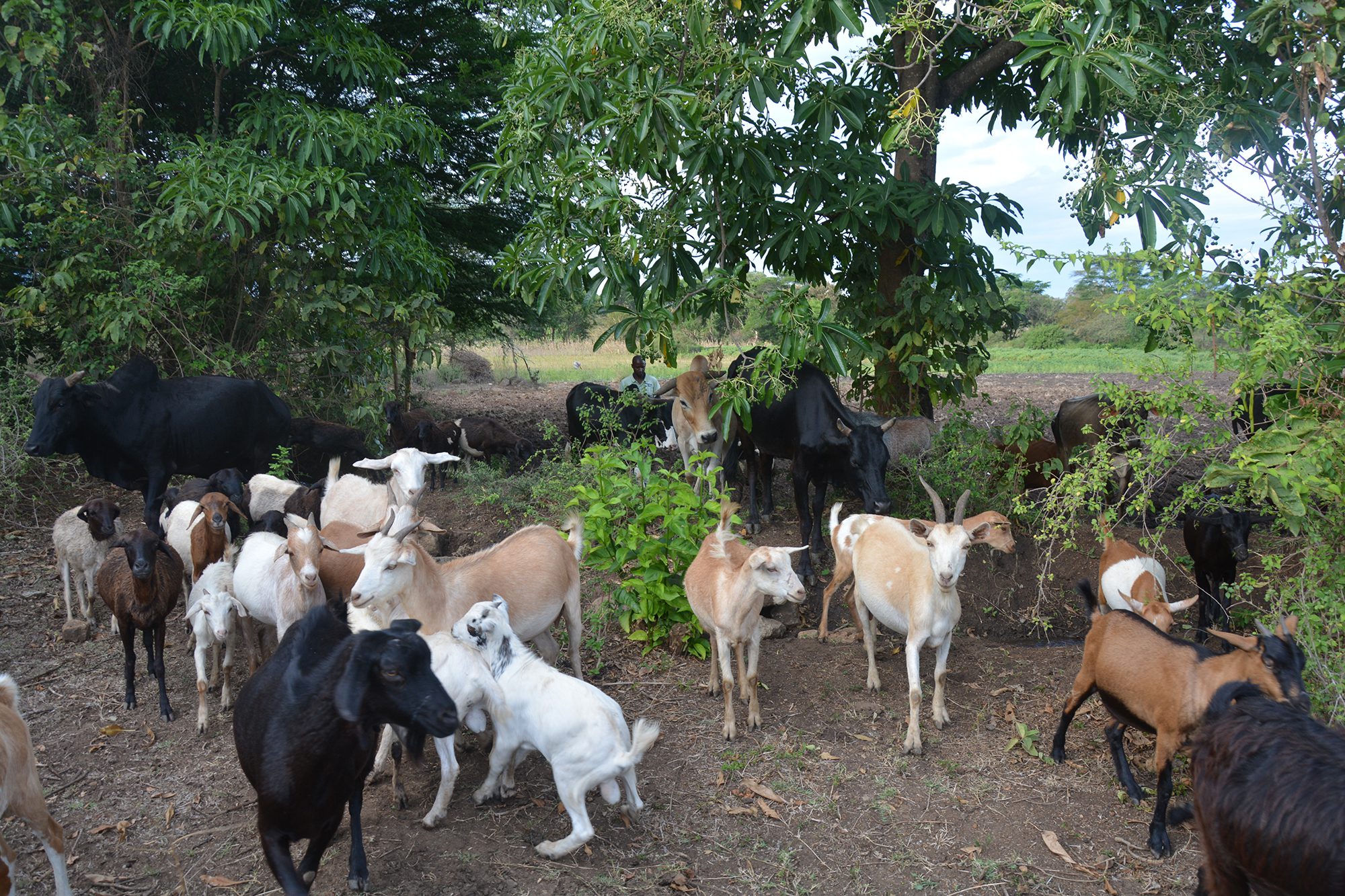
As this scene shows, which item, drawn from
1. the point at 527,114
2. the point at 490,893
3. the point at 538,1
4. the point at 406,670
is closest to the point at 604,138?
the point at 527,114

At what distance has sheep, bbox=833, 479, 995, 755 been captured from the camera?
5871 millimetres

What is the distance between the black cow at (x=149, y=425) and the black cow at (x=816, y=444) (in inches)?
200

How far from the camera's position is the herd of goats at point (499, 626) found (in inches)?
157

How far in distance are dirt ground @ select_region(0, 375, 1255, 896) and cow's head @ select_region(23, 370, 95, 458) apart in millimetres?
2070

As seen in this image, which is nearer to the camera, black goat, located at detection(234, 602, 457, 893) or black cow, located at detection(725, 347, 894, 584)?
black goat, located at detection(234, 602, 457, 893)

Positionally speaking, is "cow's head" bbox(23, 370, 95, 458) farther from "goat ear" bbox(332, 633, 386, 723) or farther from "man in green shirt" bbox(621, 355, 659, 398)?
"goat ear" bbox(332, 633, 386, 723)

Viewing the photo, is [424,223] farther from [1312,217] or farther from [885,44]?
[1312,217]

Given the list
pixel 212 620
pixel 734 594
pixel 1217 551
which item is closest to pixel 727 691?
pixel 734 594

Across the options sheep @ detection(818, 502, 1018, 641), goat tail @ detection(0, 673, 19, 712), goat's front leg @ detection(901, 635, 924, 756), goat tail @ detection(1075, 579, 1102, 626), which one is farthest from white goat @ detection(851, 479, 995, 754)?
goat tail @ detection(0, 673, 19, 712)

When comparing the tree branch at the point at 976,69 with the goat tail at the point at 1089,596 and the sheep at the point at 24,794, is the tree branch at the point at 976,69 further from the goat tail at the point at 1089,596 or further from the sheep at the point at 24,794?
the sheep at the point at 24,794

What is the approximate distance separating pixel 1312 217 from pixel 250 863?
7.47 meters

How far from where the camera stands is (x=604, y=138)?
7.42 meters

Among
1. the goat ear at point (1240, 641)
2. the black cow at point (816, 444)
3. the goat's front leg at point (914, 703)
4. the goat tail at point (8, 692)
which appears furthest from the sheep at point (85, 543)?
the goat ear at point (1240, 641)

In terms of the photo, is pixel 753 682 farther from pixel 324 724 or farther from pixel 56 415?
pixel 56 415
